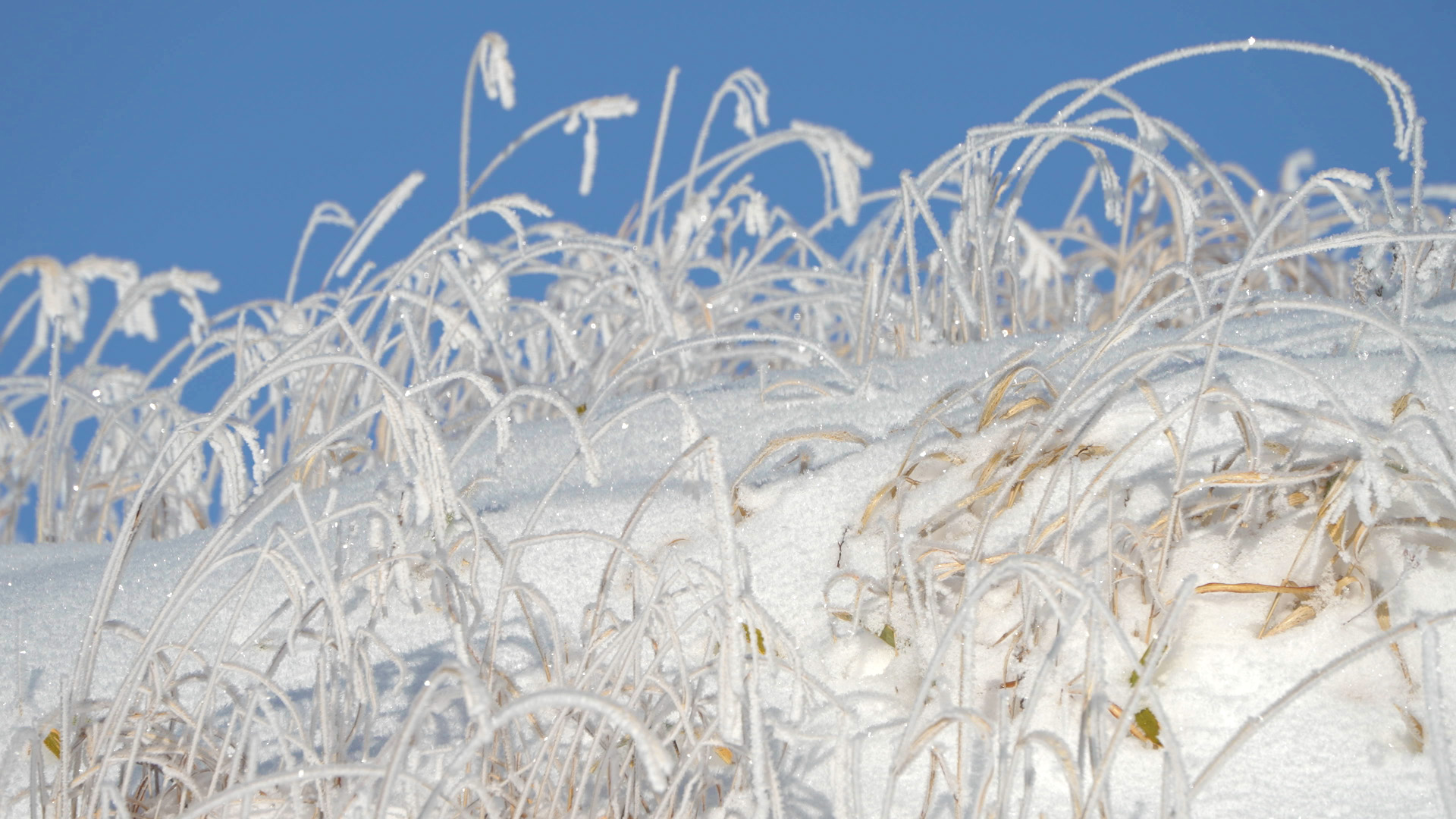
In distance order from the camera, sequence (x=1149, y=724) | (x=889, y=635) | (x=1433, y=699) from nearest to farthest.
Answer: (x=1433, y=699) < (x=1149, y=724) < (x=889, y=635)

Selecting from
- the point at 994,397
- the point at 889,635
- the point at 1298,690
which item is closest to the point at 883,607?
the point at 889,635

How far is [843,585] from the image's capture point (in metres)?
0.78

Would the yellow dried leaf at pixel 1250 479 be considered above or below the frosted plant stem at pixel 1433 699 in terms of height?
above

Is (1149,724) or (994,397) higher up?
(994,397)

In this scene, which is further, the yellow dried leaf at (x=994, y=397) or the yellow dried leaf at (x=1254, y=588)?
the yellow dried leaf at (x=994, y=397)

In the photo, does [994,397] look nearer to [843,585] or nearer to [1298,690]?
[843,585]

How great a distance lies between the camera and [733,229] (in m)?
1.81

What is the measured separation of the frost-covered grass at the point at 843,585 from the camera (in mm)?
592

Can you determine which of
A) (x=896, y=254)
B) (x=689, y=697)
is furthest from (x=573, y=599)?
(x=896, y=254)

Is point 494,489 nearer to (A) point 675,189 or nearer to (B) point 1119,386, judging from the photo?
(B) point 1119,386

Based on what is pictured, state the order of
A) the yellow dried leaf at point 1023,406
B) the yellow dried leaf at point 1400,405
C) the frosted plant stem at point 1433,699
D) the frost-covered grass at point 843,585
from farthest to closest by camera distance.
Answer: the yellow dried leaf at point 1023,406
the yellow dried leaf at point 1400,405
the frost-covered grass at point 843,585
the frosted plant stem at point 1433,699

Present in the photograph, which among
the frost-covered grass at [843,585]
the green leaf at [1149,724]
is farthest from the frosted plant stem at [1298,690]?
the green leaf at [1149,724]

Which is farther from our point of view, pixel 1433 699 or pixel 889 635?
pixel 889 635

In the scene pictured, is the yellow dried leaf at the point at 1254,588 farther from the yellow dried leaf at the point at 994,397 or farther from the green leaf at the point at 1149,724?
the yellow dried leaf at the point at 994,397
